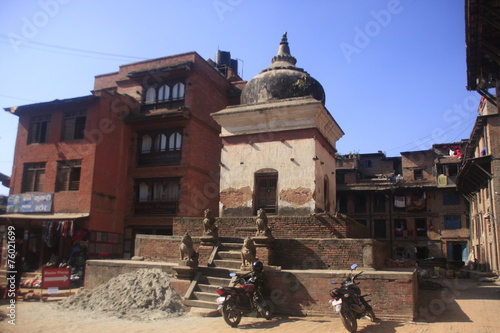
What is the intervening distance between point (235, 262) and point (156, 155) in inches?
616

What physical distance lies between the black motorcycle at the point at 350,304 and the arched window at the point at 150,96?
20.5m

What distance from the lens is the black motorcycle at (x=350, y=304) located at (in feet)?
29.6

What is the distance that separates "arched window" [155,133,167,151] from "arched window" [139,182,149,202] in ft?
7.99

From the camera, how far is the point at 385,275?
10.3 m

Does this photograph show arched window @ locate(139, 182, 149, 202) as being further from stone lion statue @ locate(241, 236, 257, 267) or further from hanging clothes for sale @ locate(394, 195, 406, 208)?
hanging clothes for sale @ locate(394, 195, 406, 208)

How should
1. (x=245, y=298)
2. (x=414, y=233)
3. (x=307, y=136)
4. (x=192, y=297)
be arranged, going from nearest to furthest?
1. (x=245, y=298)
2. (x=192, y=297)
3. (x=307, y=136)
4. (x=414, y=233)

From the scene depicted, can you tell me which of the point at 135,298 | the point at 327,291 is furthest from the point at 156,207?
the point at 327,291

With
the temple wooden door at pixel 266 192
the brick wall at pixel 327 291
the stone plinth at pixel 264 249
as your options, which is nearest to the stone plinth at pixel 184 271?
the stone plinth at pixel 264 249

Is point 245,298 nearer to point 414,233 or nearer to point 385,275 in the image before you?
point 385,275

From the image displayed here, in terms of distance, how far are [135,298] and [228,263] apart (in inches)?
110

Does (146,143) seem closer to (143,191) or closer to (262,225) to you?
(143,191)

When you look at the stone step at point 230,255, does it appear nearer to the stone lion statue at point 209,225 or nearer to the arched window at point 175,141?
the stone lion statue at point 209,225

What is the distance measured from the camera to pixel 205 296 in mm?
11359

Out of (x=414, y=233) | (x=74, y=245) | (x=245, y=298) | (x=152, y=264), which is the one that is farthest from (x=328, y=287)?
(x=414, y=233)
